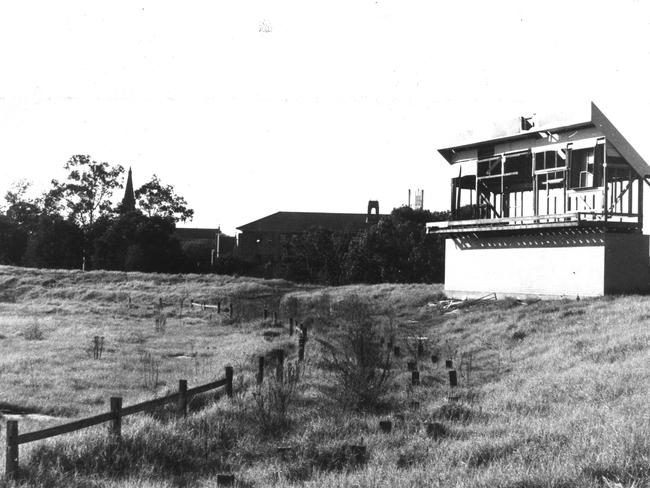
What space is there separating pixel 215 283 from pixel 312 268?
16.8 meters

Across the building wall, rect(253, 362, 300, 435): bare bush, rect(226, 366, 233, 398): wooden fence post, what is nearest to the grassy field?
rect(253, 362, 300, 435): bare bush

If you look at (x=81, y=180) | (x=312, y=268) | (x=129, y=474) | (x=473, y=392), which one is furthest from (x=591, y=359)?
(x=81, y=180)

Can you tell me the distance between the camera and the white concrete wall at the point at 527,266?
909 inches

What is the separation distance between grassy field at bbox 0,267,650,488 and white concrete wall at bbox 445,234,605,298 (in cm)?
125

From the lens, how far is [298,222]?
291ft

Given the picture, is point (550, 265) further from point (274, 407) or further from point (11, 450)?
point (11, 450)

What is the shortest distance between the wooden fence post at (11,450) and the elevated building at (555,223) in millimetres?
19161

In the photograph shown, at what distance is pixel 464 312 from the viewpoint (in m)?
25.0

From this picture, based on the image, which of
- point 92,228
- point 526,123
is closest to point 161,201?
point 92,228

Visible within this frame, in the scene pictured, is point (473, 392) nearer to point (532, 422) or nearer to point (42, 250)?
point (532, 422)

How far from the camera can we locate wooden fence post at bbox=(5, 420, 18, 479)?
7.26 metres

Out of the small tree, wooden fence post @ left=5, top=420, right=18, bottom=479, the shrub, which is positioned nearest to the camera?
wooden fence post @ left=5, top=420, right=18, bottom=479

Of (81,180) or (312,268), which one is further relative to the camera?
(81,180)

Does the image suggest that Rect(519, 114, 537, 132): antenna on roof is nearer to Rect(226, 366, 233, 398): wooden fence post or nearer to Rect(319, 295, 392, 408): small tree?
Rect(319, 295, 392, 408): small tree
